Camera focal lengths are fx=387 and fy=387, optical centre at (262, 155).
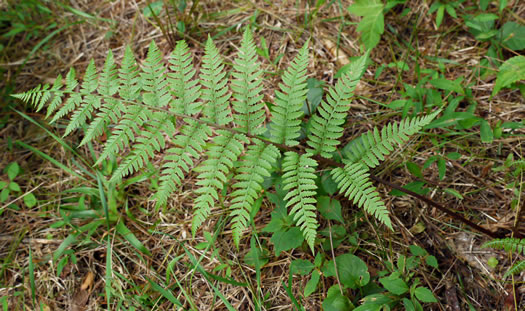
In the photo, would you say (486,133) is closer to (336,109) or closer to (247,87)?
(336,109)

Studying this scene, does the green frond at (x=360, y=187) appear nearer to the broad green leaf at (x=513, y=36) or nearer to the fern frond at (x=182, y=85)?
the fern frond at (x=182, y=85)

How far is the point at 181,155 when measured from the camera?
6.77ft

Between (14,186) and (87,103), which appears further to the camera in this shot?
(14,186)

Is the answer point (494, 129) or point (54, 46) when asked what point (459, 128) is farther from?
point (54, 46)

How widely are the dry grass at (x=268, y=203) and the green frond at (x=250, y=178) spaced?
2.44 ft

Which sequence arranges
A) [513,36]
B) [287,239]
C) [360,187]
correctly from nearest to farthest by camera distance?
[360,187], [287,239], [513,36]

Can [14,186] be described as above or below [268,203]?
below

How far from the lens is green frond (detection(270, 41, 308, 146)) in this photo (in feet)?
6.95

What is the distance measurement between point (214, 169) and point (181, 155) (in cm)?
19

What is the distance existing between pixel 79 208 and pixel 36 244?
440 mm

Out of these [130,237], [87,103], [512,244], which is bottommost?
[130,237]

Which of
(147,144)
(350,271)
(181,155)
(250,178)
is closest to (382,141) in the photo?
(250,178)

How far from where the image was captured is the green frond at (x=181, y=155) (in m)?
2.00

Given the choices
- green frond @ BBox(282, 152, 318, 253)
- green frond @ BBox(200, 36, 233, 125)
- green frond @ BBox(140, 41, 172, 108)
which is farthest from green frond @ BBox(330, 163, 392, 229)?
green frond @ BBox(140, 41, 172, 108)
